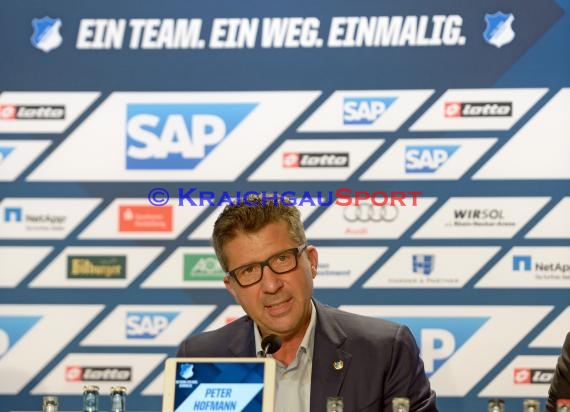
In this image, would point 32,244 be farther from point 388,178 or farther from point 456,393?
point 456,393

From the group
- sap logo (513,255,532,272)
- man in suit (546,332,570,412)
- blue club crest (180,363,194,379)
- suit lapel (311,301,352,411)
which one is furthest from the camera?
sap logo (513,255,532,272)

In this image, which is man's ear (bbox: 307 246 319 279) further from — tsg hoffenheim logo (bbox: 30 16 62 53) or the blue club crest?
tsg hoffenheim logo (bbox: 30 16 62 53)

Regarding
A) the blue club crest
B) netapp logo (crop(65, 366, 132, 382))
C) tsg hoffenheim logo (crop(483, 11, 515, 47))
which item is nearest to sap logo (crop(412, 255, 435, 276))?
tsg hoffenheim logo (crop(483, 11, 515, 47))

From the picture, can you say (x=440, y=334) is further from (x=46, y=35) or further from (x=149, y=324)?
(x=46, y=35)

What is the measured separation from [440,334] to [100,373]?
5.77 ft

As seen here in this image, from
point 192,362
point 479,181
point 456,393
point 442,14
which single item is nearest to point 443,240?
point 479,181

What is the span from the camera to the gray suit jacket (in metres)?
2.74

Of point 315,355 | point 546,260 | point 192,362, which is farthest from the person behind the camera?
point 546,260

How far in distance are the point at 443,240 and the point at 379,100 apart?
78cm

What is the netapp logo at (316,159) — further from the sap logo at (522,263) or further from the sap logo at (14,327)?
the sap logo at (14,327)

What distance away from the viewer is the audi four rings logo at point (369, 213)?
481cm

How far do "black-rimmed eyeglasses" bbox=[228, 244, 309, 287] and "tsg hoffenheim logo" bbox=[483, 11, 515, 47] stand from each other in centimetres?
243

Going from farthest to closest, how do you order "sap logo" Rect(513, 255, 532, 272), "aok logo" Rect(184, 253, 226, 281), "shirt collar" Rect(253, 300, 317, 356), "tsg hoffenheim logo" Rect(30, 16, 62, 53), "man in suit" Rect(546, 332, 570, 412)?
"tsg hoffenheim logo" Rect(30, 16, 62, 53), "aok logo" Rect(184, 253, 226, 281), "sap logo" Rect(513, 255, 532, 272), "man in suit" Rect(546, 332, 570, 412), "shirt collar" Rect(253, 300, 317, 356)

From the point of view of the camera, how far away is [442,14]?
482 centimetres
